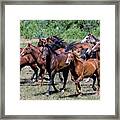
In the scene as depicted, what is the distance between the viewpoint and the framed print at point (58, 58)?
1.94 metres

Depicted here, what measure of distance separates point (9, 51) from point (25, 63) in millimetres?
89

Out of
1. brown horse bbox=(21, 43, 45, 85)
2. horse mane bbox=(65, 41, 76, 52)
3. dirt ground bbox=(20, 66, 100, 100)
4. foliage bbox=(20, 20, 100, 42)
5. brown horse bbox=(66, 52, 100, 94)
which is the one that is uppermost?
foliage bbox=(20, 20, 100, 42)

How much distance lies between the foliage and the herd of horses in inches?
0.9

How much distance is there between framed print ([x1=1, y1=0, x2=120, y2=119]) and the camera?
6.36ft

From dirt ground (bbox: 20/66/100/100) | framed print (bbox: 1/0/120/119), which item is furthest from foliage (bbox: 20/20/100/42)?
dirt ground (bbox: 20/66/100/100)

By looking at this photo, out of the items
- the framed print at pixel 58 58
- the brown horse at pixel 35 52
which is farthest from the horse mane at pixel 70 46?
the brown horse at pixel 35 52

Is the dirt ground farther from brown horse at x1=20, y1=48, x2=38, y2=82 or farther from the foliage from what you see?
the foliage

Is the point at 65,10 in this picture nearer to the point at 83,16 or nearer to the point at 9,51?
the point at 83,16

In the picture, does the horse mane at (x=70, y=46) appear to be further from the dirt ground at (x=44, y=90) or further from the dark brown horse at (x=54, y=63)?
the dirt ground at (x=44, y=90)

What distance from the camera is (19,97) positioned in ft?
6.37

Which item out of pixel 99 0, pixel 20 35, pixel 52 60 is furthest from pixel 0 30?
pixel 99 0

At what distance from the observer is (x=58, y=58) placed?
6.38 ft

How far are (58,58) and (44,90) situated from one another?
0.51 ft

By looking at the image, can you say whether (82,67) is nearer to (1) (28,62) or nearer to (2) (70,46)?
(2) (70,46)
